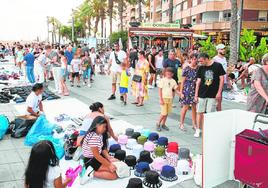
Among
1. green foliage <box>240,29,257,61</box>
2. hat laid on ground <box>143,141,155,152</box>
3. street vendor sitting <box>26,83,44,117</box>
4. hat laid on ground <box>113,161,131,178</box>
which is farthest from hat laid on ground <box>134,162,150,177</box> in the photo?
green foliage <box>240,29,257,61</box>

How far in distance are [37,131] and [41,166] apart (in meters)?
3.55

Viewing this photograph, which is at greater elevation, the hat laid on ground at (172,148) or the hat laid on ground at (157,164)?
the hat laid on ground at (172,148)

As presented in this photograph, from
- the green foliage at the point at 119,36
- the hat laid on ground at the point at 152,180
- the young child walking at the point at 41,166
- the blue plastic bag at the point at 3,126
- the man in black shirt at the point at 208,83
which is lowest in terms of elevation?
the hat laid on ground at the point at 152,180

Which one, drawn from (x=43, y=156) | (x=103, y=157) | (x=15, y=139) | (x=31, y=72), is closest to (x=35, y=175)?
(x=43, y=156)

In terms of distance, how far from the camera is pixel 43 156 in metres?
3.13

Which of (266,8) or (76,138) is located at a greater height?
(266,8)

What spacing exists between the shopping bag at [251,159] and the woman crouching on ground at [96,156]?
187 centimetres

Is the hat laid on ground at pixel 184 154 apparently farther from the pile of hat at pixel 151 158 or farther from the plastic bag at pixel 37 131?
the plastic bag at pixel 37 131

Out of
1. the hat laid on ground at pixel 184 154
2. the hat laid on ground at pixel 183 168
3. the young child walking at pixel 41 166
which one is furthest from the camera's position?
the hat laid on ground at pixel 184 154

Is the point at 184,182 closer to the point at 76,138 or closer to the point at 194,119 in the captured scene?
the point at 76,138

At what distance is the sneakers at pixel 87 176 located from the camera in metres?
4.77

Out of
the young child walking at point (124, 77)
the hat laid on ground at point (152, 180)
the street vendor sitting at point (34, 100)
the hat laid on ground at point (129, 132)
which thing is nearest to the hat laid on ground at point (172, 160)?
the hat laid on ground at point (152, 180)

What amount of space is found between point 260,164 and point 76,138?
3.35 m

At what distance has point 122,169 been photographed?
4.92 meters
